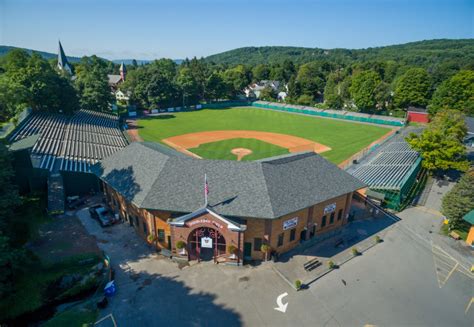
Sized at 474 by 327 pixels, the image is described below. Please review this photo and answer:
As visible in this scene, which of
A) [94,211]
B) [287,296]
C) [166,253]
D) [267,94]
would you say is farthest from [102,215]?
[267,94]

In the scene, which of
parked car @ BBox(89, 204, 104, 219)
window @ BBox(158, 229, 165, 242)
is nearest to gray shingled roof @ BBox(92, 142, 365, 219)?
window @ BBox(158, 229, 165, 242)

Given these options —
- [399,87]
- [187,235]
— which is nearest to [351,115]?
[399,87]

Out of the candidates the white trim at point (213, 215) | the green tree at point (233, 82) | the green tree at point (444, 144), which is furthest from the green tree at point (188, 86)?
the white trim at point (213, 215)

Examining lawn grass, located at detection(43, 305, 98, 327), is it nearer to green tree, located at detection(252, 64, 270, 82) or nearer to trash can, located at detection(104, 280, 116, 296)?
trash can, located at detection(104, 280, 116, 296)

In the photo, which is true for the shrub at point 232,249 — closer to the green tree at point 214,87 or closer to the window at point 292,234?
the window at point 292,234

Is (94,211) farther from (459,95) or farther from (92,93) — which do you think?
(459,95)
